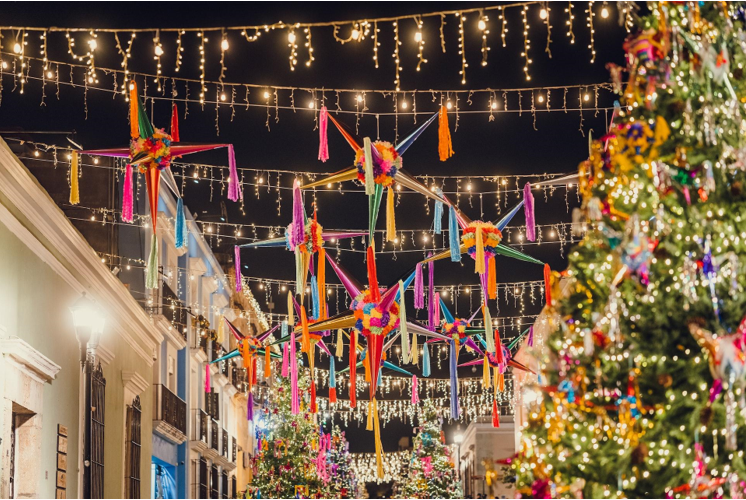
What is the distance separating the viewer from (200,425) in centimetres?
2983

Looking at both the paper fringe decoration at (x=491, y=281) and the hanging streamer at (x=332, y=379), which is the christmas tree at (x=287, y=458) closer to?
the hanging streamer at (x=332, y=379)

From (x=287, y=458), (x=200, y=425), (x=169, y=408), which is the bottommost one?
(x=287, y=458)

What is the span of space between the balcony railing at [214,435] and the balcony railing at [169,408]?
4.69 meters

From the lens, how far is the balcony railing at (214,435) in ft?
106

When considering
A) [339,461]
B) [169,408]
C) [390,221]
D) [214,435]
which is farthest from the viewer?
[339,461]

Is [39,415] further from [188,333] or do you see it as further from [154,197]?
[188,333]

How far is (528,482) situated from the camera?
292 inches

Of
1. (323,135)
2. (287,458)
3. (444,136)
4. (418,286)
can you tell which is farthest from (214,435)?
(444,136)

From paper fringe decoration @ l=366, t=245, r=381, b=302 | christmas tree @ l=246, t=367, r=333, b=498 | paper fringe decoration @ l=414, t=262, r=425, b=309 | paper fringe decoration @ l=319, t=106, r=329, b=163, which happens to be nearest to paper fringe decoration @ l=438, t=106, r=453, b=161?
paper fringe decoration @ l=319, t=106, r=329, b=163

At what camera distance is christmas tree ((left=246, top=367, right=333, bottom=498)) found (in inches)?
1401

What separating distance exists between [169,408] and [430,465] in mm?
25260

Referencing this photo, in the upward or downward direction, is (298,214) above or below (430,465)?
above

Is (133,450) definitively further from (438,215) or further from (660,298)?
(660,298)

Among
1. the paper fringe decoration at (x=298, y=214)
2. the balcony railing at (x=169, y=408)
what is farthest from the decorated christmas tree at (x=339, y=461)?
the paper fringe decoration at (x=298, y=214)
